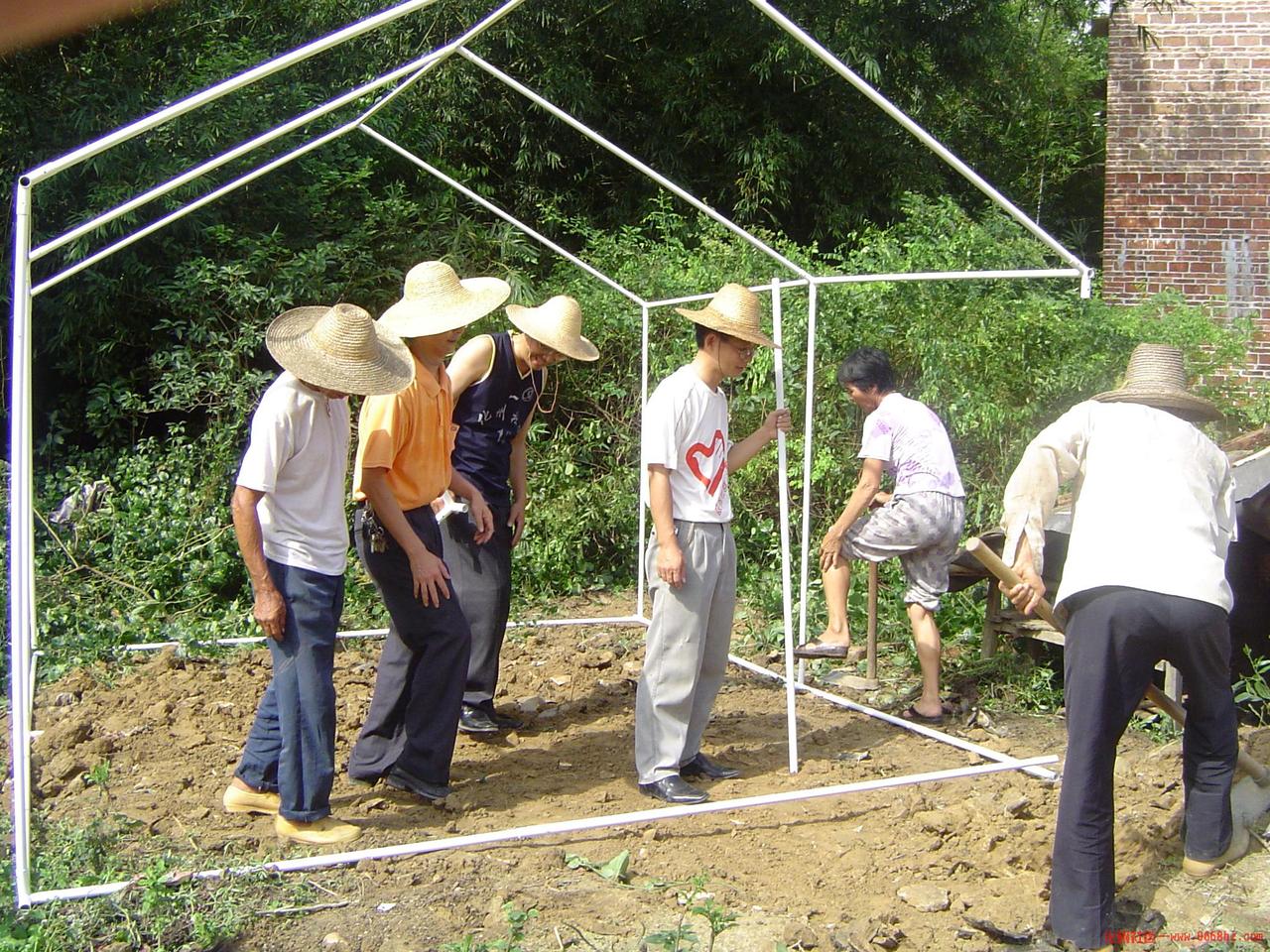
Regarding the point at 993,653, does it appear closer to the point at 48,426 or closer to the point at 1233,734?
the point at 1233,734

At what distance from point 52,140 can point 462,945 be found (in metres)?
7.79

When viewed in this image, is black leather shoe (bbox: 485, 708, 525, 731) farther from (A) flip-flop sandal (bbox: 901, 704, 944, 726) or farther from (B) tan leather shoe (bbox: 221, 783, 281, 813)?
(A) flip-flop sandal (bbox: 901, 704, 944, 726)

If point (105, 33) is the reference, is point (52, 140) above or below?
below

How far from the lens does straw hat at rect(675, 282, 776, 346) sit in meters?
4.59

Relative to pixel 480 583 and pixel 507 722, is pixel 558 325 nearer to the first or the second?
pixel 480 583

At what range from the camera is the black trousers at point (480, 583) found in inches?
209

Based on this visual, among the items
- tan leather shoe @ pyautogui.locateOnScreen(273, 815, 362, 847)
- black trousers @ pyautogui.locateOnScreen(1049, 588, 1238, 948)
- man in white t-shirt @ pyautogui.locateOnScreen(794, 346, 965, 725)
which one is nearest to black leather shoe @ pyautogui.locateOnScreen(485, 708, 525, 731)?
tan leather shoe @ pyautogui.locateOnScreen(273, 815, 362, 847)

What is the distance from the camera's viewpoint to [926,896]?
3854 millimetres

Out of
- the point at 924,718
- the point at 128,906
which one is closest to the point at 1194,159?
the point at 924,718

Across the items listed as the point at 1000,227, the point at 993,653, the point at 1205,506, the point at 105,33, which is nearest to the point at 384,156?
the point at 105,33

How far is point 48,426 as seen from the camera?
939 centimetres

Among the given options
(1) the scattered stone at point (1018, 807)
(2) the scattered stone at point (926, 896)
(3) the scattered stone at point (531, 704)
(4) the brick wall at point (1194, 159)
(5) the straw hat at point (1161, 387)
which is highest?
(4) the brick wall at point (1194, 159)

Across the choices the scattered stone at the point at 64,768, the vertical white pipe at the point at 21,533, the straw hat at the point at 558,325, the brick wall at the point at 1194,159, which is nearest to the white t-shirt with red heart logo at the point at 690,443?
the straw hat at the point at 558,325

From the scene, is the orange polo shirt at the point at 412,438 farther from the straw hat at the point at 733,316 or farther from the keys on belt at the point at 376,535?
the straw hat at the point at 733,316
